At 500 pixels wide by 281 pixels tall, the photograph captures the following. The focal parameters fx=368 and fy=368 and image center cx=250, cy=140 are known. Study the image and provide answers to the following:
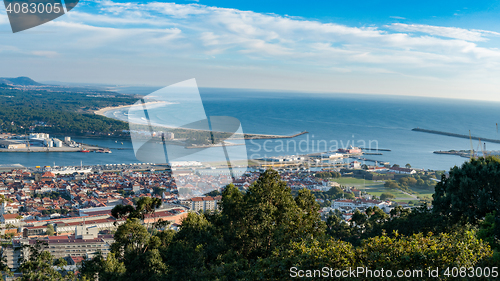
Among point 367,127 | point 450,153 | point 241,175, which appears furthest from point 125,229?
point 367,127

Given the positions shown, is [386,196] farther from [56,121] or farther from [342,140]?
[56,121]

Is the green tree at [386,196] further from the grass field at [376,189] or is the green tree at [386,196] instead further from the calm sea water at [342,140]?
the calm sea water at [342,140]

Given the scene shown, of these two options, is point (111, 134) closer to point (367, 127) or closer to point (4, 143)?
point (4, 143)

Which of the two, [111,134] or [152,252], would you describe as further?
[111,134]

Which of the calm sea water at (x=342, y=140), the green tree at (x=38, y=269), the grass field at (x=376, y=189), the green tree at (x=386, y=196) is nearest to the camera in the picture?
the green tree at (x=38, y=269)

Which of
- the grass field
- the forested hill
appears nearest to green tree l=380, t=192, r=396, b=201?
the grass field

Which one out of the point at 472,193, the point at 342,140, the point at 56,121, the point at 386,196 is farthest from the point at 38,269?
the point at 56,121

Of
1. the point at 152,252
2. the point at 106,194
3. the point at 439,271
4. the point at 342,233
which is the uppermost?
the point at 439,271

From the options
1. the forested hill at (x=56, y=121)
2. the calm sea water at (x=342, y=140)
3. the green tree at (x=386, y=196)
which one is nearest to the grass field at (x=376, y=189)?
the green tree at (x=386, y=196)
